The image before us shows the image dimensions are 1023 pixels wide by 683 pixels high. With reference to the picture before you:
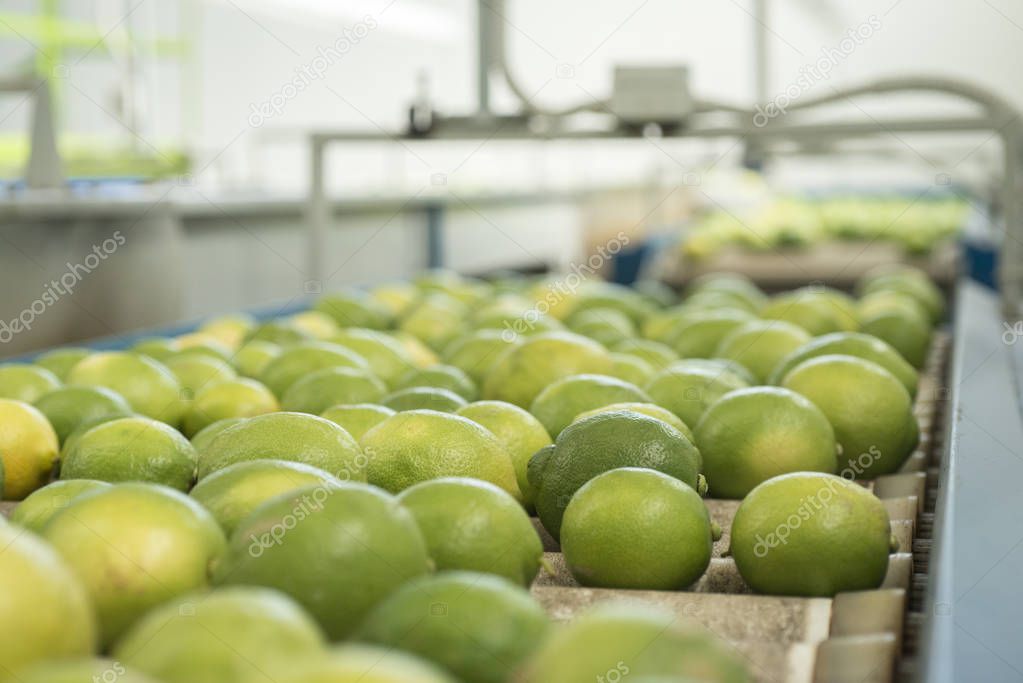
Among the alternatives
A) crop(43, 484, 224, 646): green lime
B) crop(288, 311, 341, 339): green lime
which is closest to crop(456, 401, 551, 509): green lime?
crop(43, 484, 224, 646): green lime

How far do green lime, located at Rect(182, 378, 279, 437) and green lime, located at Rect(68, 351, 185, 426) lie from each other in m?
0.03

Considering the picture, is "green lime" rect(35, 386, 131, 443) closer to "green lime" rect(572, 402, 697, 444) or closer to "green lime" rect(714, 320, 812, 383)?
"green lime" rect(572, 402, 697, 444)

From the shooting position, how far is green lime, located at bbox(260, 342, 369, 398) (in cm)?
191

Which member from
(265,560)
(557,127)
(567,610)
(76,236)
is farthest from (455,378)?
(76,236)

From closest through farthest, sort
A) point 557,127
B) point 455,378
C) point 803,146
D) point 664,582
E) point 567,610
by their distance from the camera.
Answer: point 567,610 < point 664,582 < point 455,378 < point 557,127 < point 803,146

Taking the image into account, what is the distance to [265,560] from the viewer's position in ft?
2.79

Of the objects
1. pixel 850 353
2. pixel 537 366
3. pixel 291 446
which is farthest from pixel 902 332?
pixel 291 446

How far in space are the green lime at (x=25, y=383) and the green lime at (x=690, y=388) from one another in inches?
36.0

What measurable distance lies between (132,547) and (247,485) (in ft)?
0.61

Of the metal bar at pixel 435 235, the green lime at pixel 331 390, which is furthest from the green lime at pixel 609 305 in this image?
the metal bar at pixel 435 235

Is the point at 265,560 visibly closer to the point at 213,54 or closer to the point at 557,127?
the point at 557,127

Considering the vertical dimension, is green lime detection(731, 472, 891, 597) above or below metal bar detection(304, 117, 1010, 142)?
below

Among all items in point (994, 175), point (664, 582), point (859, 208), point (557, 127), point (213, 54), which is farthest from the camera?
point (213, 54)

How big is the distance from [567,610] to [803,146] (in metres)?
4.27
